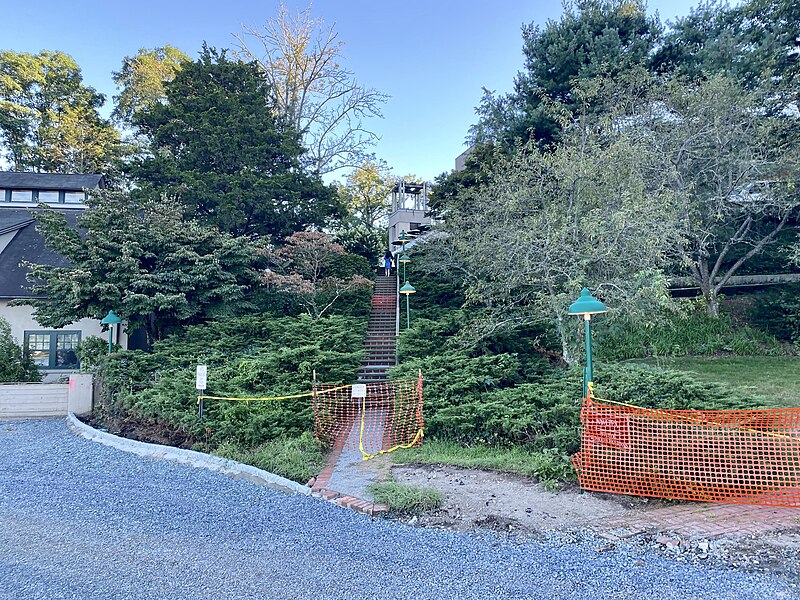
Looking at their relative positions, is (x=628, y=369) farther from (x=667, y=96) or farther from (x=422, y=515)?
(x=667, y=96)

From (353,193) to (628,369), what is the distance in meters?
28.9

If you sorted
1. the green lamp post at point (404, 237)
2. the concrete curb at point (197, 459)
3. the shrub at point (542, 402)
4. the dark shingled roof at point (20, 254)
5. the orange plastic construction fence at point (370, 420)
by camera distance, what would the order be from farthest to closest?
the green lamp post at point (404, 237)
the dark shingled roof at point (20, 254)
the orange plastic construction fence at point (370, 420)
the shrub at point (542, 402)
the concrete curb at point (197, 459)

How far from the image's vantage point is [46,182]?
2047cm

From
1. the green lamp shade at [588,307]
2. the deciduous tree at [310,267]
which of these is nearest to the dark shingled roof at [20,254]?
the deciduous tree at [310,267]

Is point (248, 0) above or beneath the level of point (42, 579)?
above

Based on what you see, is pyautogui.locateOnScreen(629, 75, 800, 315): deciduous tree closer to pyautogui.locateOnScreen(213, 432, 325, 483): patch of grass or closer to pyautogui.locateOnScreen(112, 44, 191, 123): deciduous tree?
pyautogui.locateOnScreen(213, 432, 325, 483): patch of grass

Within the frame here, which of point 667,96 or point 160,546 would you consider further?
point 667,96

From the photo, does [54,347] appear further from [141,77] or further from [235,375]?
[141,77]

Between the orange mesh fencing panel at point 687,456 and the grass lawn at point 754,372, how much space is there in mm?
3981

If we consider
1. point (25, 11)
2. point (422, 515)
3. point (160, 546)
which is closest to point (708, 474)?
point (422, 515)

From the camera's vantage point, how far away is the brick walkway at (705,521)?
4.11m

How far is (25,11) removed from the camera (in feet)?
54.1

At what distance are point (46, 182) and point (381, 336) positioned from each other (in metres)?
16.9

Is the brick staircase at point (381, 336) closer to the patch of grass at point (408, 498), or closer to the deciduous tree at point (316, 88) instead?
the patch of grass at point (408, 498)
